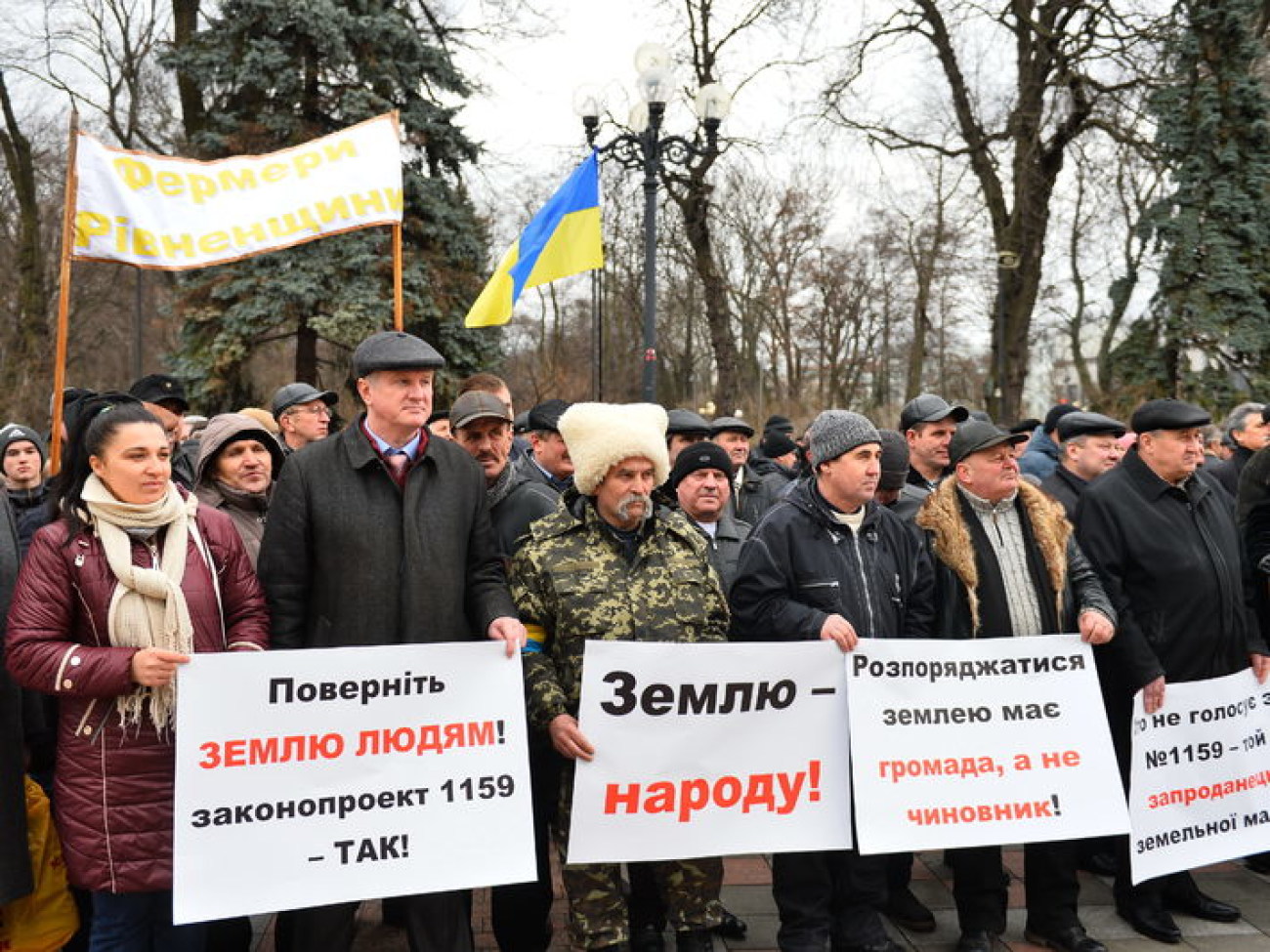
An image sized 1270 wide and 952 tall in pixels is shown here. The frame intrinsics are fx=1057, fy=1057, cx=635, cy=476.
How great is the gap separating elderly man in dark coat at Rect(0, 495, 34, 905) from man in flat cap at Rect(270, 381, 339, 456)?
2.12m

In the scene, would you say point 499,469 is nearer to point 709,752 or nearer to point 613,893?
point 709,752

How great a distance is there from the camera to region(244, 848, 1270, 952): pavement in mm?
4262

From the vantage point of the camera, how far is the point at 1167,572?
4.42m

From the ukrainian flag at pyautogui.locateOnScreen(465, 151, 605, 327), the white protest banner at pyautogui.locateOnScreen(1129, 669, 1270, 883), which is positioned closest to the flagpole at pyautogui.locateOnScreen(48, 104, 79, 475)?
the ukrainian flag at pyautogui.locateOnScreen(465, 151, 605, 327)

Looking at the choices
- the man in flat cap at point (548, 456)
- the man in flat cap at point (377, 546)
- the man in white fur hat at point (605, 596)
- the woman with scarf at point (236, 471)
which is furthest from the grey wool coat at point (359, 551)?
the man in flat cap at point (548, 456)

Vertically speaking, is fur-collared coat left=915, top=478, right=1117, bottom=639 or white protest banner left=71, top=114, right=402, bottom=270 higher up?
white protest banner left=71, top=114, right=402, bottom=270

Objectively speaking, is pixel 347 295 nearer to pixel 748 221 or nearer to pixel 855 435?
pixel 855 435

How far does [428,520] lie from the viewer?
11.7ft

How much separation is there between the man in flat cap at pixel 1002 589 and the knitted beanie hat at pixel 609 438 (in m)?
1.30

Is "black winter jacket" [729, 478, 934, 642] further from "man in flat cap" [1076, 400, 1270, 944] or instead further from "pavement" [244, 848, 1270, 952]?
"pavement" [244, 848, 1270, 952]

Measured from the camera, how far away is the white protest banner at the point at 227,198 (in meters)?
5.73

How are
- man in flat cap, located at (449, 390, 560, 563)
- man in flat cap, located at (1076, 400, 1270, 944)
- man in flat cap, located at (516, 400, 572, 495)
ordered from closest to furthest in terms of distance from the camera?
man in flat cap, located at (1076, 400, 1270, 944)
man in flat cap, located at (449, 390, 560, 563)
man in flat cap, located at (516, 400, 572, 495)

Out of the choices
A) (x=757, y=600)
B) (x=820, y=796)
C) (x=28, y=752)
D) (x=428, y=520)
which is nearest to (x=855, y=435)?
(x=757, y=600)

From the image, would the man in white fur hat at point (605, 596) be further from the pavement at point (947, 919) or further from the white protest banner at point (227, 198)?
the white protest banner at point (227, 198)
